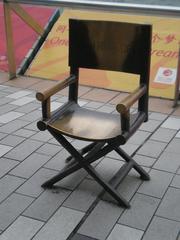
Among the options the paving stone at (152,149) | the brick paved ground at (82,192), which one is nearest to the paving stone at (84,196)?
the brick paved ground at (82,192)

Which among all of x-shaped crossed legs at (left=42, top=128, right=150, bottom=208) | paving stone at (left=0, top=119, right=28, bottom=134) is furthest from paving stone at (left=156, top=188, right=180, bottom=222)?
paving stone at (left=0, top=119, right=28, bottom=134)

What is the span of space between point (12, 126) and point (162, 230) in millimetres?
1892

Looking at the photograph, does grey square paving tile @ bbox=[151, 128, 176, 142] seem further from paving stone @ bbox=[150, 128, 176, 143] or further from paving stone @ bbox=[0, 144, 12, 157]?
paving stone @ bbox=[0, 144, 12, 157]

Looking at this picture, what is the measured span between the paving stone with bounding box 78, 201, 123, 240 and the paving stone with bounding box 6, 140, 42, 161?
2.92 feet

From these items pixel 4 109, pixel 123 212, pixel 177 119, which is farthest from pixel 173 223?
pixel 4 109

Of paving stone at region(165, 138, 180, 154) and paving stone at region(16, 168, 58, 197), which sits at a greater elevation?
paving stone at region(165, 138, 180, 154)

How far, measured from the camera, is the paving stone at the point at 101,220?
95.8 inches

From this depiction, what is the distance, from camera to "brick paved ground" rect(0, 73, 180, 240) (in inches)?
97.0

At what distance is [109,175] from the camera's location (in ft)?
9.93

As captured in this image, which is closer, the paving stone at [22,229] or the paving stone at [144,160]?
the paving stone at [22,229]

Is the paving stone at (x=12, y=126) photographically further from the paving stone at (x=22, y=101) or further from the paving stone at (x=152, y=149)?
the paving stone at (x=152, y=149)

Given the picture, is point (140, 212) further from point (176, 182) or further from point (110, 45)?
point (110, 45)

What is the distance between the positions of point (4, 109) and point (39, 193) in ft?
5.32

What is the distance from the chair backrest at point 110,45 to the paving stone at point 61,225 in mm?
1005
